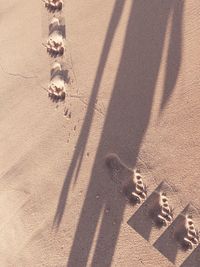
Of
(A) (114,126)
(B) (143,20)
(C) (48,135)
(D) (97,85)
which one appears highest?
(B) (143,20)

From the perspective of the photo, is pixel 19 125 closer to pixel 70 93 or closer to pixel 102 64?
pixel 70 93

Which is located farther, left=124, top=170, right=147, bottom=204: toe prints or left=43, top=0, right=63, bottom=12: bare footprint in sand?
left=43, top=0, right=63, bottom=12: bare footprint in sand

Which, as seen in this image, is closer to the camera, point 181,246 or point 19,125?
point 181,246

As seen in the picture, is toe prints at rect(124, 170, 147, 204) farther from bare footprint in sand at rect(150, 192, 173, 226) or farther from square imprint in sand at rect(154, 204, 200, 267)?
square imprint in sand at rect(154, 204, 200, 267)

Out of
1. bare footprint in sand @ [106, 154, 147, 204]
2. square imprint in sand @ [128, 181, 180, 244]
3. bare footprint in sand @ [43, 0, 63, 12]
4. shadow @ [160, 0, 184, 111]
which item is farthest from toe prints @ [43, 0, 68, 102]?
square imprint in sand @ [128, 181, 180, 244]

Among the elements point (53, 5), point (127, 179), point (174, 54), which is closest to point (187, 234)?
point (127, 179)

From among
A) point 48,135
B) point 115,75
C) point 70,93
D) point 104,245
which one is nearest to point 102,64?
point 115,75

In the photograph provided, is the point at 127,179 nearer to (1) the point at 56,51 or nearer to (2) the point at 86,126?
(2) the point at 86,126
